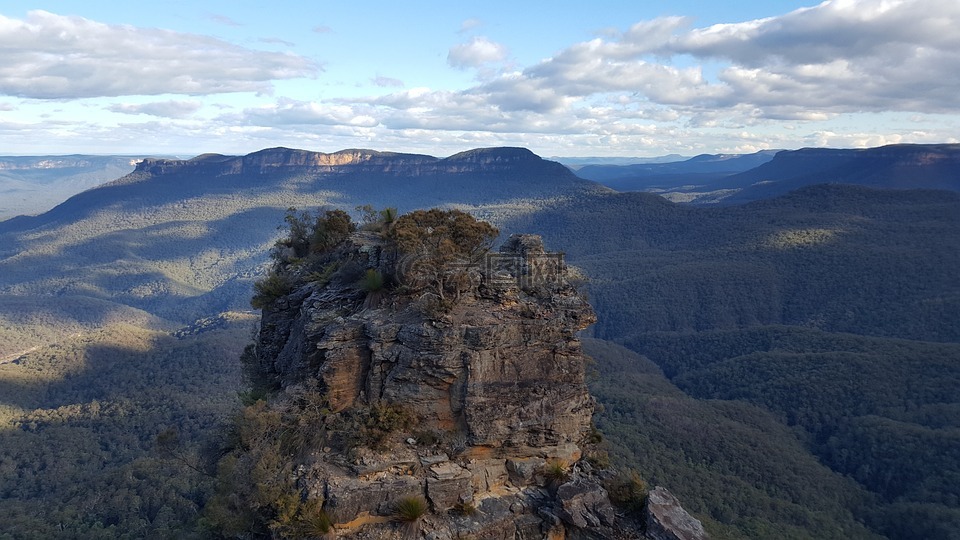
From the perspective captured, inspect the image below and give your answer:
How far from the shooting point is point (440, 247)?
1864 cm

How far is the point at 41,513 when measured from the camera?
127 feet

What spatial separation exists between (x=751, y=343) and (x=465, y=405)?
3708 inches

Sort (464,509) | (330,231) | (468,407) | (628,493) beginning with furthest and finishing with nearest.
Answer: (330,231)
(628,493)
(468,407)
(464,509)

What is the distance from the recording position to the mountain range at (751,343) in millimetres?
52844

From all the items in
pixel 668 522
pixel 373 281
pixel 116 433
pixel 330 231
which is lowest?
pixel 116 433

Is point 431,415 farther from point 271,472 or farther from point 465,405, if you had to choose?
point 271,472

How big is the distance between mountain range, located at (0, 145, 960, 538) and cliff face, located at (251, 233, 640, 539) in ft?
72.8

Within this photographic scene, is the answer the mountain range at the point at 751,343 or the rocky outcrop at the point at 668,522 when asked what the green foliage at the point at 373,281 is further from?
the mountain range at the point at 751,343

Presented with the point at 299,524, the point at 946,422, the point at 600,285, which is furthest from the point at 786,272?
the point at 299,524

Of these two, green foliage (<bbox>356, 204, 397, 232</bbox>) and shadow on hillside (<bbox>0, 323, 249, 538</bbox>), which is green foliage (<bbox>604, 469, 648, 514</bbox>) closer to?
green foliage (<bbox>356, 204, 397, 232</bbox>)

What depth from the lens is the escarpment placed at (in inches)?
573

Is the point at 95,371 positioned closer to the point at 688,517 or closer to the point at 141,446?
the point at 141,446

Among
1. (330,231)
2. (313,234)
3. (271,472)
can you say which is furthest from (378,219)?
(271,472)

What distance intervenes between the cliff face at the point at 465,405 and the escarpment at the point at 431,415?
0.04m
